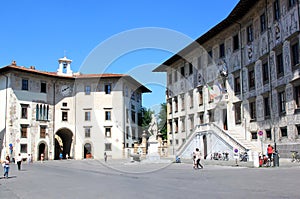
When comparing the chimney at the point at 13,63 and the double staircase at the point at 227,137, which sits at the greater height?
the chimney at the point at 13,63

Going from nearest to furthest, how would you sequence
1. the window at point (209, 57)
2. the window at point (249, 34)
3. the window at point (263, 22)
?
1. the window at point (263, 22)
2. the window at point (249, 34)
3. the window at point (209, 57)

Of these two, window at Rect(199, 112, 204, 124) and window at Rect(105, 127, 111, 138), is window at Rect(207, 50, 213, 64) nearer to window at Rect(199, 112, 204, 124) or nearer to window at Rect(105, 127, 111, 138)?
window at Rect(199, 112, 204, 124)

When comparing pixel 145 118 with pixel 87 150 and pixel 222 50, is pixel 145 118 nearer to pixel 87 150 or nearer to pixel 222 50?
pixel 87 150

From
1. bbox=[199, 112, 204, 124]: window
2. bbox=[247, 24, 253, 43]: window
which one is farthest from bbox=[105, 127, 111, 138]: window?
bbox=[247, 24, 253, 43]: window

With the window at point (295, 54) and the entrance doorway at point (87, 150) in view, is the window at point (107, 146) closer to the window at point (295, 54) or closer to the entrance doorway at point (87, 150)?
the entrance doorway at point (87, 150)

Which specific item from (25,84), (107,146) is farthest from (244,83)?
(25,84)

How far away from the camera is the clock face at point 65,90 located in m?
53.3

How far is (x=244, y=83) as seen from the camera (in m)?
30.9

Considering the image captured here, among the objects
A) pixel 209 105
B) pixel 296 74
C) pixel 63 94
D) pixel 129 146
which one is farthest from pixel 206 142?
pixel 63 94

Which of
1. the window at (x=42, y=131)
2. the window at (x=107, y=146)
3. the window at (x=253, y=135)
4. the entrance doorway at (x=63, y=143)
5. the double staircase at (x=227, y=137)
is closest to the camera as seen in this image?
the double staircase at (x=227, y=137)

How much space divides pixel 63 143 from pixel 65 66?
1244 cm

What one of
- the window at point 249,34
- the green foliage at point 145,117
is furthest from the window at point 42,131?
the window at point 249,34

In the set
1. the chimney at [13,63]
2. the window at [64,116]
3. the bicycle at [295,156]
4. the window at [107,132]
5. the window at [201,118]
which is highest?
the chimney at [13,63]

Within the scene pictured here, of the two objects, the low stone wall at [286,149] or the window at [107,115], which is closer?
the low stone wall at [286,149]
